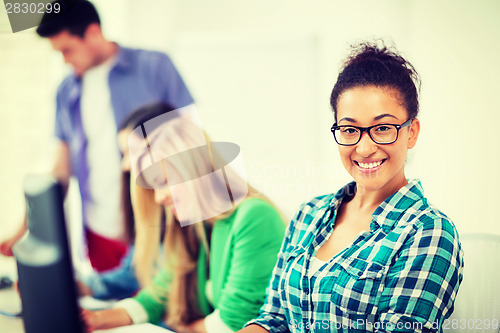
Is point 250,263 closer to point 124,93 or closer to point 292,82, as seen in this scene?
point 292,82

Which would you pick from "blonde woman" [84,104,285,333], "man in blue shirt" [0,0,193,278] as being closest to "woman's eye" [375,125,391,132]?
"blonde woman" [84,104,285,333]

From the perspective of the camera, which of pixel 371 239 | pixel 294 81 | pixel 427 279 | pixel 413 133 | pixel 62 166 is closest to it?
pixel 427 279

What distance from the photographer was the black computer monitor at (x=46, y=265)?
1.72 m

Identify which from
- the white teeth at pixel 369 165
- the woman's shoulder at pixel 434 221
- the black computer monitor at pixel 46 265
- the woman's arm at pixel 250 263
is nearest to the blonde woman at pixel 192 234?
the woman's arm at pixel 250 263

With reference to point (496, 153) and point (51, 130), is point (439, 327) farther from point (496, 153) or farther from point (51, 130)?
point (51, 130)

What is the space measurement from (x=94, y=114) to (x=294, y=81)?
77 centimetres

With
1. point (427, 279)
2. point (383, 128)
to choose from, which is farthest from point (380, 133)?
point (427, 279)

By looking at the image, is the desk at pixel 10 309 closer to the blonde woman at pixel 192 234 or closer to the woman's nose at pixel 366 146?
the blonde woman at pixel 192 234

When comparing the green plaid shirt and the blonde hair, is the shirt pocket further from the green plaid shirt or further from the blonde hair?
the blonde hair

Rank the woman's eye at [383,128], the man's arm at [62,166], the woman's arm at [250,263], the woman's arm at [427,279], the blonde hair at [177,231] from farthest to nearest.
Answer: the man's arm at [62,166], the blonde hair at [177,231], the woman's arm at [250,263], the woman's eye at [383,128], the woman's arm at [427,279]

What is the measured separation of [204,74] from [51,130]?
0.65 metres

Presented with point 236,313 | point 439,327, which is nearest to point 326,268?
point 439,327

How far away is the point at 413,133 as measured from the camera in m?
1.29

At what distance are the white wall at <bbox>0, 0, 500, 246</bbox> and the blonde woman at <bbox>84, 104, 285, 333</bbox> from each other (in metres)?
0.10
